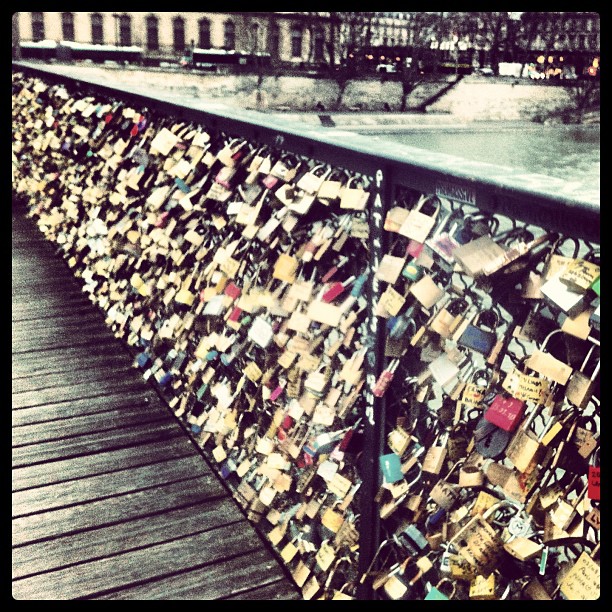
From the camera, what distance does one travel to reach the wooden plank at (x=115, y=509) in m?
2.39

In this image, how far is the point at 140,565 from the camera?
2258mm

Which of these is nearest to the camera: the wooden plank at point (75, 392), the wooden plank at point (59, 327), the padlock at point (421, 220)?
the padlock at point (421, 220)

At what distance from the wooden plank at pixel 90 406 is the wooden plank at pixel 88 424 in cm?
2

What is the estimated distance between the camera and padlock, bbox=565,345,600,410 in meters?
1.26

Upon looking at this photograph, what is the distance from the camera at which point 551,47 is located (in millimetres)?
55031

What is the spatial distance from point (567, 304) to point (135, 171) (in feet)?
8.53

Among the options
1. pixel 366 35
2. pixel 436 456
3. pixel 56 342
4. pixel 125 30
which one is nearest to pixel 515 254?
pixel 436 456

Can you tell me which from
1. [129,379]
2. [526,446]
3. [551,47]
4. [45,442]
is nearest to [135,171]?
[129,379]

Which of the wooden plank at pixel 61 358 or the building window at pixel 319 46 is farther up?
the building window at pixel 319 46

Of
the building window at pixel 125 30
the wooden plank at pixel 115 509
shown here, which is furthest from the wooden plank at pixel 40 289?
the building window at pixel 125 30

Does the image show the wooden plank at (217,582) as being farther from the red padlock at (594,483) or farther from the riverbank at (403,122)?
the riverbank at (403,122)

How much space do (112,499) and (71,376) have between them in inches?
39.3

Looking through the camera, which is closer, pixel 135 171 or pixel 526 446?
pixel 526 446
